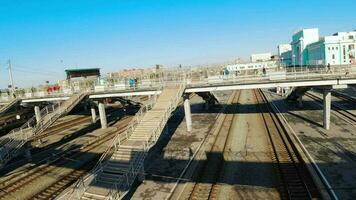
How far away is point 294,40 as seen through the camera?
13725cm

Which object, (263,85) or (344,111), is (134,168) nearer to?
(263,85)

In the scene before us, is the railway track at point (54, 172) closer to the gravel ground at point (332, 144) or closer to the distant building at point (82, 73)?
the gravel ground at point (332, 144)

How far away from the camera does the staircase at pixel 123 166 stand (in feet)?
63.3

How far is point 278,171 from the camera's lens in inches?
861

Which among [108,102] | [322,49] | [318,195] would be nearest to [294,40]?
[322,49]

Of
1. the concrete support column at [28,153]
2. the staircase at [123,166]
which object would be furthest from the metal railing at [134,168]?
the concrete support column at [28,153]

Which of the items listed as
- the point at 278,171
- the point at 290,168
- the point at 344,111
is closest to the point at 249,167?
the point at 278,171

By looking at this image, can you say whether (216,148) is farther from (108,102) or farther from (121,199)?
(108,102)

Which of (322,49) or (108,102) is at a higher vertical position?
(322,49)

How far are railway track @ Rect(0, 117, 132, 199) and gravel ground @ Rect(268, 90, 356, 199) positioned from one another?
18874mm

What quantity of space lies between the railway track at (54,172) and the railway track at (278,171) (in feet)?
33.3

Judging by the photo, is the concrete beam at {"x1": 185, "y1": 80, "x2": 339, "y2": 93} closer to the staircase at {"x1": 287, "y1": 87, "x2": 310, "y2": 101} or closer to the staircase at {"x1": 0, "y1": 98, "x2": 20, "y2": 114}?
the staircase at {"x1": 287, "y1": 87, "x2": 310, "y2": 101}

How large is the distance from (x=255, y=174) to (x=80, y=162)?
1628cm

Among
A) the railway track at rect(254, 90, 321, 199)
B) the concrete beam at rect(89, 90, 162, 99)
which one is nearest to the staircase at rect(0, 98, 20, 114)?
the concrete beam at rect(89, 90, 162, 99)
